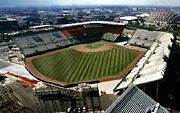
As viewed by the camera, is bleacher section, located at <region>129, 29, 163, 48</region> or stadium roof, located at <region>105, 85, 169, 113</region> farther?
bleacher section, located at <region>129, 29, 163, 48</region>

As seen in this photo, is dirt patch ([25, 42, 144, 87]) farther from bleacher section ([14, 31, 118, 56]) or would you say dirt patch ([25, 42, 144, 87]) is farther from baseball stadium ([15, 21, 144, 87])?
bleacher section ([14, 31, 118, 56])

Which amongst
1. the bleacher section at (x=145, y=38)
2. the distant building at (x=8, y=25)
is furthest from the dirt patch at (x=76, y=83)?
the distant building at (x=8, y=25)

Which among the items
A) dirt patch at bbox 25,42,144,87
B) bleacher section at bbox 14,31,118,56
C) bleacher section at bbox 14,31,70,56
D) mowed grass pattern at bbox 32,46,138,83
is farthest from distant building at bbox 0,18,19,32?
mowed grass pattern at bbox 32,46,138,83

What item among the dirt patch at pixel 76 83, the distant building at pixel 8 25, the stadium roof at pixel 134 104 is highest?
the stadium roof at pixel 134 104

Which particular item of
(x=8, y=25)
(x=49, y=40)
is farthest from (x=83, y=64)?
(x=8, y=25)

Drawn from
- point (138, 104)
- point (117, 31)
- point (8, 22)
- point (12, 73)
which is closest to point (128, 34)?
point (117, 31)

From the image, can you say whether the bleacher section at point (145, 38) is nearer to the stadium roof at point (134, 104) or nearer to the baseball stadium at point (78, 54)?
the baseball stadium at point (78, 54)

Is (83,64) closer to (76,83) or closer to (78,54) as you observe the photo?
(78,54)

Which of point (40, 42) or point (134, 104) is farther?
point (40, 42)
